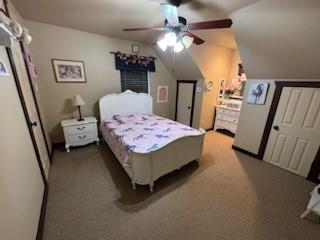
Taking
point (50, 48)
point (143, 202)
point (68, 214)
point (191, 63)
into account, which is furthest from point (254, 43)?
point (50, 48)

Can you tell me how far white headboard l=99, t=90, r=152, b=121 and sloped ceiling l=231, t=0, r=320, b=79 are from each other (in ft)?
8.45

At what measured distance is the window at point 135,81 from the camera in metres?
4.00

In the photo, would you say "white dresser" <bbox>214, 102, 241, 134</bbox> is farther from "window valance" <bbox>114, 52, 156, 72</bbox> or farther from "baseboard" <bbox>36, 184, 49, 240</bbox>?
"baseboard" <bbox>36, 184, 49, 240</bbox>

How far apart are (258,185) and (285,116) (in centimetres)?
137

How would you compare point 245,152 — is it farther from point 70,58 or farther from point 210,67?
point 70,58

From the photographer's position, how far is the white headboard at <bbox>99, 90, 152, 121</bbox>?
363cm

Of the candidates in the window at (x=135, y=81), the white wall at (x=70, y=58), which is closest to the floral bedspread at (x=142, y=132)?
the white wall at (x=70, y=58)

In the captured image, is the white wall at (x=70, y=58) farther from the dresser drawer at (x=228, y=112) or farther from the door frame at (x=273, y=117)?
the door frame at (x=273, y=117)

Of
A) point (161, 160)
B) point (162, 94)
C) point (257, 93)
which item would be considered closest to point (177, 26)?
point (161, 160)

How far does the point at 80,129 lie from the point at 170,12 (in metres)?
2.85

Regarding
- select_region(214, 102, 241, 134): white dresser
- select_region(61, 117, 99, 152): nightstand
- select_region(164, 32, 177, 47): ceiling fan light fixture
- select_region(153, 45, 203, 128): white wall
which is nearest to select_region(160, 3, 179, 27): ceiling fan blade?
select_region(164, 32, 177, 47): ceiling fan light fixture

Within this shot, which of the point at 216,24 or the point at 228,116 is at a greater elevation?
the point at 216,24

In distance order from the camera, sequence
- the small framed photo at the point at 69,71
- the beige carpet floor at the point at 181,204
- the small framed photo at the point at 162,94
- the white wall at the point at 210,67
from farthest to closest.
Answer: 1. the small framed photo at the point at 162,94
2. the white wall at the point at 210,67
3. the small framed photo at the point at 69,71
4. the beige carpet floor at the point at 181,204

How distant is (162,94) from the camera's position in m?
4.85
